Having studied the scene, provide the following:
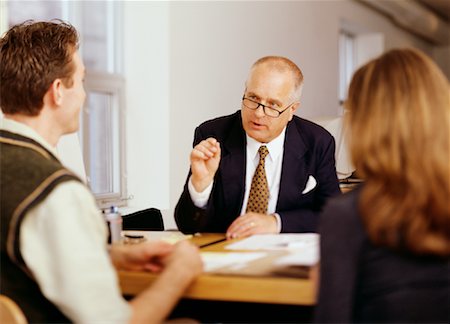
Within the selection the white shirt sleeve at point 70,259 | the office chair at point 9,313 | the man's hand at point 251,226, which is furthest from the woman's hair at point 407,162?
the man's hand at point 251,226

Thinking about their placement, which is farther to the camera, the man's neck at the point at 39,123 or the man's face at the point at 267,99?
the man's face at the point at 267,99

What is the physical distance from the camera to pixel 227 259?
6.42 ft

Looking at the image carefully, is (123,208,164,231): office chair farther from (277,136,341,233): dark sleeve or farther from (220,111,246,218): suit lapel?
(277,136,341,233): dark sleeve

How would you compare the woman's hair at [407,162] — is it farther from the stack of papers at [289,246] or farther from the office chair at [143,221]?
the office chair at [143,221]

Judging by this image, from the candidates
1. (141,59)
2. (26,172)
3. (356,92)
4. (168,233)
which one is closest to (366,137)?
(356,92)

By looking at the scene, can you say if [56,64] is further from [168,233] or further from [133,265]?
[168,233]

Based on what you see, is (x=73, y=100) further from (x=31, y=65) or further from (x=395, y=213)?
(x=395, y=213)

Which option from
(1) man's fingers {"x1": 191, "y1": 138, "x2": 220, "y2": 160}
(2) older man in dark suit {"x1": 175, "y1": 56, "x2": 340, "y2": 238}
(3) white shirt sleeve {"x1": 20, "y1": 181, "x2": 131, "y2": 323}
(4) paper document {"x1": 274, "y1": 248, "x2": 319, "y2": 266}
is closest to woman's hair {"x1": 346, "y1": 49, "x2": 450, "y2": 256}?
(4) paper document {"x1": 274, "y1": 248, "x2": 319, "y2": 266}

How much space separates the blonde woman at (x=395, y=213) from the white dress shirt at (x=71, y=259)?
49 centimetres

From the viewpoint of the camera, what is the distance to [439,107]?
1472 millimetres

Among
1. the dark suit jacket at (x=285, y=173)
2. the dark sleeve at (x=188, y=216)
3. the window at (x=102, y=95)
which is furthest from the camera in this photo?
the window at (x=102, y=95)

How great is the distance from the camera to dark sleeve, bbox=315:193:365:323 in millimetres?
1480

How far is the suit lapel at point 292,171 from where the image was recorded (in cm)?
286

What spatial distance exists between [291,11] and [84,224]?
16.8 feet
